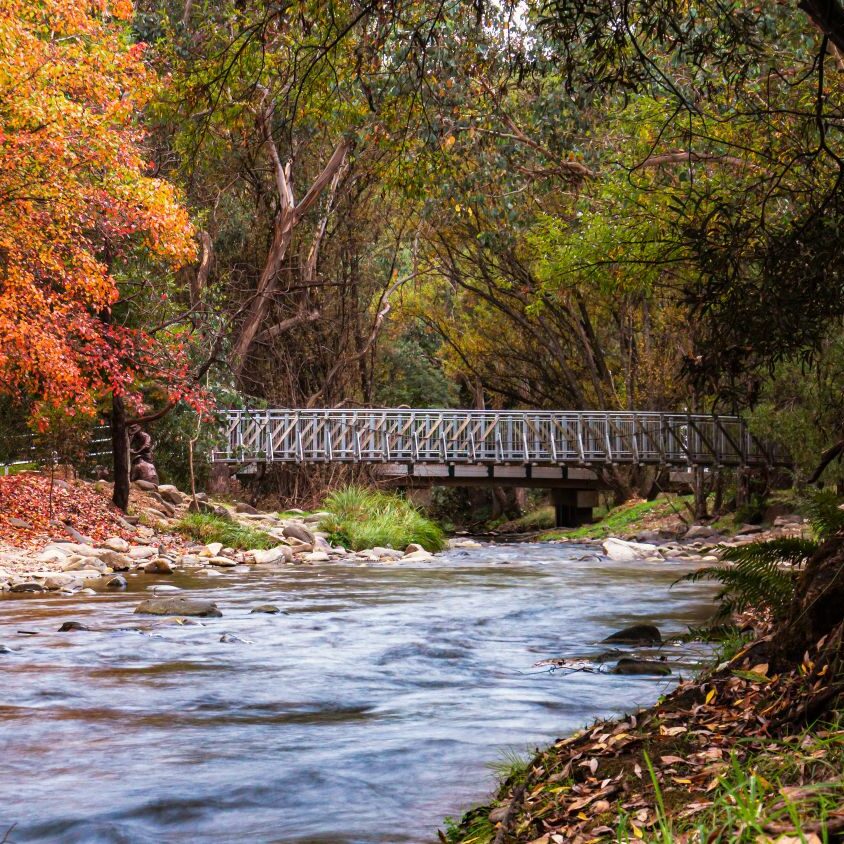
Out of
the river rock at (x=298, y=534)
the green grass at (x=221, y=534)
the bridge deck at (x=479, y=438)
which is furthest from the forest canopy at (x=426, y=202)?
the river rock at (x=298, y=534)

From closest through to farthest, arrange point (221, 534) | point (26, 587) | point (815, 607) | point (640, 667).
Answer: point (815, 607), point (640, 667), point (26, 587), point (221, 534)

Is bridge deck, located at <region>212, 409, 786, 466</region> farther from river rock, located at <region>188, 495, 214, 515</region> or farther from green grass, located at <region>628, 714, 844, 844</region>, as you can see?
green grass, located at <region>628, 714, 844, 844</region>

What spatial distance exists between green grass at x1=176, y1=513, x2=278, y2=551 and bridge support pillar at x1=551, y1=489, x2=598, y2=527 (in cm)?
1733

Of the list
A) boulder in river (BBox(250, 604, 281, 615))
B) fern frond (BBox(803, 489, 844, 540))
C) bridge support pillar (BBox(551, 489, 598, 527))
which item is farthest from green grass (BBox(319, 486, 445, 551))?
fern frond (BBox(803, 489, 844, 540))

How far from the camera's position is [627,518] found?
100 ft

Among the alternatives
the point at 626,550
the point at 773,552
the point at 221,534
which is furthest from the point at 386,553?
the point at 773,552

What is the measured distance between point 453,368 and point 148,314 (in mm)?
18351

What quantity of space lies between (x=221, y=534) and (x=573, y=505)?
60.0 ft

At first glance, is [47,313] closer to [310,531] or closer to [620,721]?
[310,531]

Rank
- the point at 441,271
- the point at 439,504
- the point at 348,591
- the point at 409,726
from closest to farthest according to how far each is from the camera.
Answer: the point at 409,726 → the point at 348,591 → the point at 441,271 → the point at 439,504

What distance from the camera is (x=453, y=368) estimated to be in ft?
125

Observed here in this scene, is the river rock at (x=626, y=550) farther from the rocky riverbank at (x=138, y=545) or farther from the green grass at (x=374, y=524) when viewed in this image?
the green grass at (x=374, y=524)

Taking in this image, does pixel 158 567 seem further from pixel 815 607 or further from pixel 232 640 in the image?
pixel 815 607

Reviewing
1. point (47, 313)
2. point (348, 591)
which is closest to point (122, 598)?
point (348, 591)
